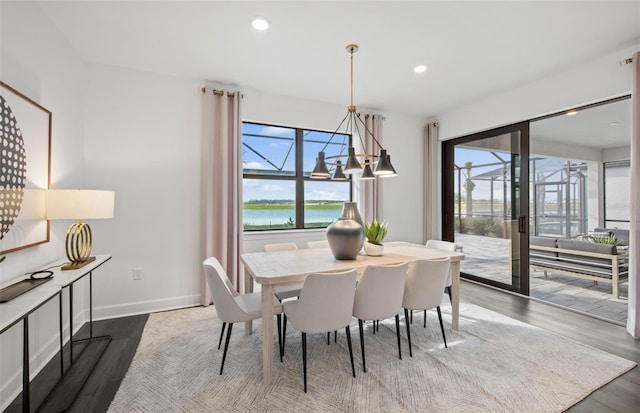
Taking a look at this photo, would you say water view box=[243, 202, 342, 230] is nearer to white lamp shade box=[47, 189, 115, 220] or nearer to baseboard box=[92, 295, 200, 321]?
baseboard box=[92, 295, 200, 321]

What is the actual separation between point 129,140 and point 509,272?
518cm

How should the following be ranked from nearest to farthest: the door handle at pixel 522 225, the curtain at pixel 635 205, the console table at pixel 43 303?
the console table at pixel 43 303, the curtain at pixel 635 205, the door handle at pixel 522 225

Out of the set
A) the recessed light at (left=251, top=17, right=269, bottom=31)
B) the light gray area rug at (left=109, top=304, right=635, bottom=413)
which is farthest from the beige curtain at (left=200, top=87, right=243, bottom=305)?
the recessed light at (left=251, top=17, right=269, bottom=31)

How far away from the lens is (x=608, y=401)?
175cm

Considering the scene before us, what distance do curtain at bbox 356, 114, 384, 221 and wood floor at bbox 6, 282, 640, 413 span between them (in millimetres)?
1686

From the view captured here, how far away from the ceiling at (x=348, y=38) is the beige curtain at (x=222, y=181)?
0.37 meters

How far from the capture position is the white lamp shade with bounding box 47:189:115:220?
209 cm

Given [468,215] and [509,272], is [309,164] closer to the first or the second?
[468,215]

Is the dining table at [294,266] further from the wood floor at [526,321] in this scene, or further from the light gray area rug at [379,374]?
the wood floor at [526,321]

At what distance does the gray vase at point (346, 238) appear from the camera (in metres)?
2.43

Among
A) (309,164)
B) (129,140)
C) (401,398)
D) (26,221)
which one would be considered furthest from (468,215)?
(26,221)

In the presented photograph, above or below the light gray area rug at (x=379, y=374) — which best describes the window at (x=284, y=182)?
above

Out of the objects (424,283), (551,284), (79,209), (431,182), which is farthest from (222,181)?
(551,284)

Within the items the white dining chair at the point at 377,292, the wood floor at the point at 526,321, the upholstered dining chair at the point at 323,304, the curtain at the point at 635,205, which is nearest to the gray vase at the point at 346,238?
the white dining chair at the point at 377,292
